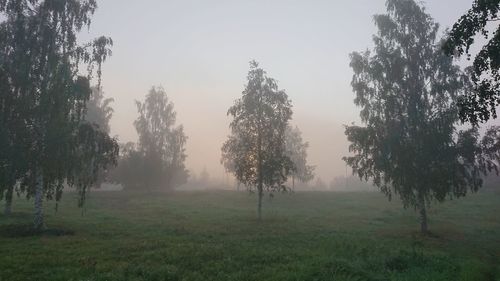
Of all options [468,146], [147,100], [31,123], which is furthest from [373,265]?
[147,100]

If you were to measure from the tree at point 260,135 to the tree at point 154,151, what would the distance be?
3486 cm

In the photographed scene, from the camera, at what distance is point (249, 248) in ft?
75.6

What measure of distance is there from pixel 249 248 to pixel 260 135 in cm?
2104

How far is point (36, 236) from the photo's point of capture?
977 inches

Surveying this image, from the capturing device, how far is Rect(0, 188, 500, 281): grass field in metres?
17.4

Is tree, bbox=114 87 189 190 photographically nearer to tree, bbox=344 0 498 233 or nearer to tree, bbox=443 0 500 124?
tree, bbox=344 0 498 233

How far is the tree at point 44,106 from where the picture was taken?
26.9 meters

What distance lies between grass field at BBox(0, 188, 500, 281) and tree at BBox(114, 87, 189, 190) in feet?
98.8

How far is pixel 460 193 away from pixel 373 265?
1511cm

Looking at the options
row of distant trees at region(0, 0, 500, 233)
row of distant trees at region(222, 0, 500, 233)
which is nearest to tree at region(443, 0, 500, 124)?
row of distant trees at region(0, 0, 500, 233)

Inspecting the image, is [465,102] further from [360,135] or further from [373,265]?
[360,135]

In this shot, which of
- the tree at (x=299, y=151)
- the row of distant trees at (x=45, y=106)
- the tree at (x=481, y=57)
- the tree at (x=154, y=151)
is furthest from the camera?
the tree at (x=299, y=151)

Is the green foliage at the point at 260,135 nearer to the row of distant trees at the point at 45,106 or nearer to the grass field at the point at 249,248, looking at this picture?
the grass field at the point at 249,248

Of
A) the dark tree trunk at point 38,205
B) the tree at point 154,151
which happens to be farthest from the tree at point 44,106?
the tree at point 154,151
